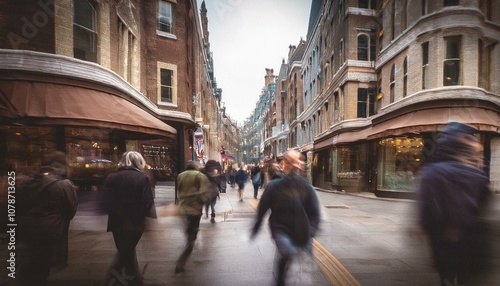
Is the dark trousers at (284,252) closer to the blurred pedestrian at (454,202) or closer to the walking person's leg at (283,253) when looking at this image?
the walking person's leg at (283,253)

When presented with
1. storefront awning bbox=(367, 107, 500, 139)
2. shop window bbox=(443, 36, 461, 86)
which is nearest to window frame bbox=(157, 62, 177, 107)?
storefront awning bbox=(367, 107, 500, 139)

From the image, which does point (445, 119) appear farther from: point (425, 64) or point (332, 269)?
point (332, 269)

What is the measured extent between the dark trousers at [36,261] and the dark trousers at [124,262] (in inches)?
28.0

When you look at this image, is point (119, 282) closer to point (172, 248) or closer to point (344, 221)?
point (172, 248)

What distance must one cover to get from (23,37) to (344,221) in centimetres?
1029

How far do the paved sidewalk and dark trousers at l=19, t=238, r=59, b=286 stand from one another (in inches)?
23.6

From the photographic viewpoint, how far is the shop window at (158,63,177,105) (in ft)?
48.5

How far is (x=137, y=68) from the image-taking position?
495 inches

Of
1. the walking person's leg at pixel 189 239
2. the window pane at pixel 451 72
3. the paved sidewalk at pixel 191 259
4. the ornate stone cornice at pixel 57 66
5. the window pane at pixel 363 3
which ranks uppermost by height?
the window pane at pixel 363 3

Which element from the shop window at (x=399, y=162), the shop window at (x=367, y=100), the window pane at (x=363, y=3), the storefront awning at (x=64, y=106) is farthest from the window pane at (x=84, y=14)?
the window pane at (x=363, y=3)

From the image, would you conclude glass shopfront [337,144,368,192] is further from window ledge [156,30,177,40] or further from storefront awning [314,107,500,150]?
window ledge [156,30,177,40]

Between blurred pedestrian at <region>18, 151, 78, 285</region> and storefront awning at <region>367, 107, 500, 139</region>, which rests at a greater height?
storefront awning at <region>367, 107, 500, 139</region>

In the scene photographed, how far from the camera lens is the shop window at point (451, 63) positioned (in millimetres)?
11641

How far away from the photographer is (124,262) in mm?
3242
